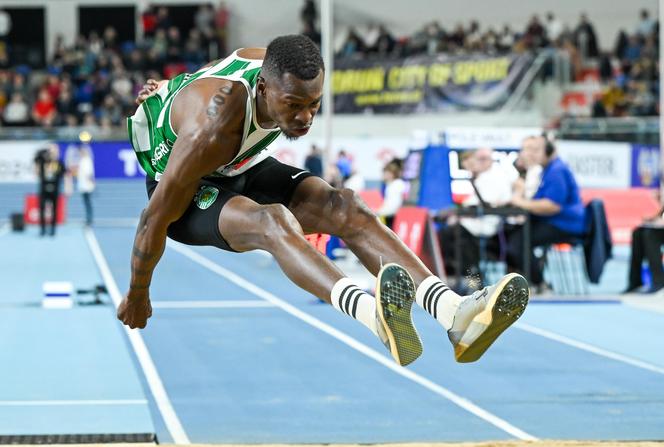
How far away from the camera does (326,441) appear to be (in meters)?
6.34

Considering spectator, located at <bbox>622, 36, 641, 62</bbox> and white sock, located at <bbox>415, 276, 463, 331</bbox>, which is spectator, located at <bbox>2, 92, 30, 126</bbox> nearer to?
spectator, located at <bbox>622, 36, 641, 62</bbox>

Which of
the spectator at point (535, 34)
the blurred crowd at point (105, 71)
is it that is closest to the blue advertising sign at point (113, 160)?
the blurred crowd at point (105, 71)

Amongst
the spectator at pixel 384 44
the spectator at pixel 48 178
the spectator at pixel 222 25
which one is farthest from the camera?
the spectator at pixel 222 25

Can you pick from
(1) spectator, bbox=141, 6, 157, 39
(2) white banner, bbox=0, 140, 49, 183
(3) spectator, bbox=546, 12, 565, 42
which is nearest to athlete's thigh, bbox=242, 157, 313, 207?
(2) white banner, bbox=0, 140, 49, 183

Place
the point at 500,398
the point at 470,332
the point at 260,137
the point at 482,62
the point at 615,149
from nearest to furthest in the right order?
the point at 470,332 < the point at 260,137 < the point at 500,398 < the point at 615,149 < the point at 482,62

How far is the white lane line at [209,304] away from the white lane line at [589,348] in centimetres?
288

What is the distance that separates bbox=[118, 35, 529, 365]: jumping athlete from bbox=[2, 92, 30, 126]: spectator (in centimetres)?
2367

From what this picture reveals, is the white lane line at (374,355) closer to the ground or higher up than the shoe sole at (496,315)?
closer to the ground

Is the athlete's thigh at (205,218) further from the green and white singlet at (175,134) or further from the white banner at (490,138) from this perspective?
the white banner at (490,138)

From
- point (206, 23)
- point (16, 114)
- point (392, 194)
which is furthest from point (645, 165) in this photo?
point (16, 114)

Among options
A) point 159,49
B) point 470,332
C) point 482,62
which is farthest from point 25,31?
point 470,332

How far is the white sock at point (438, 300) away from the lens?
15.4ft

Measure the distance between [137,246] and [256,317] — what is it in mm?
6180

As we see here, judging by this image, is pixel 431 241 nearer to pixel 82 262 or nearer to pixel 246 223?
pixel 82 262
